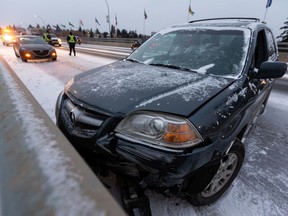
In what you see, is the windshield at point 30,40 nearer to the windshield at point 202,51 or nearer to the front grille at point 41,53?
the front grille at point 41,53

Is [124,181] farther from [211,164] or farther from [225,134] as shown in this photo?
[225,134]

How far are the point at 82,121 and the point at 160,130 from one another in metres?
0.73

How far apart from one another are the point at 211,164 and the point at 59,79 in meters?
7.00

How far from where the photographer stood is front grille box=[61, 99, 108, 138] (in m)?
1.96

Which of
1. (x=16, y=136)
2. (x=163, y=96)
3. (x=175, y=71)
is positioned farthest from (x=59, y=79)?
(x=16, y=136)

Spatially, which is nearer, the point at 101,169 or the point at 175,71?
the point at 101,169

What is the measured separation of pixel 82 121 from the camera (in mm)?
2057

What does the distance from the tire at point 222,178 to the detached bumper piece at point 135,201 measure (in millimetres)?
473

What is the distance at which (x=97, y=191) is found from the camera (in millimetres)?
604

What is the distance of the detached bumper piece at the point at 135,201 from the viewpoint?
73.0 inches

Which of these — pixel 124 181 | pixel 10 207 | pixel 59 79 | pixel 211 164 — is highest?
pixel 10 207

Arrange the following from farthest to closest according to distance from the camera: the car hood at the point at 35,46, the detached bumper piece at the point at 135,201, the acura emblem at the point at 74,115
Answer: the car hood at the point at 35,46
the acura emblem at the point at 74,115
the detached bumper piece at the point at 135,201

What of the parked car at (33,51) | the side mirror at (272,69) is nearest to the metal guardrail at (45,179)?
the side mirror at (272,69)

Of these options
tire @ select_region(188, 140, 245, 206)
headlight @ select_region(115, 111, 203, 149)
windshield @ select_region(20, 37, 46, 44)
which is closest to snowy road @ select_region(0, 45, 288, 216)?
tire @ select_region(188, 140, 245, 206)
